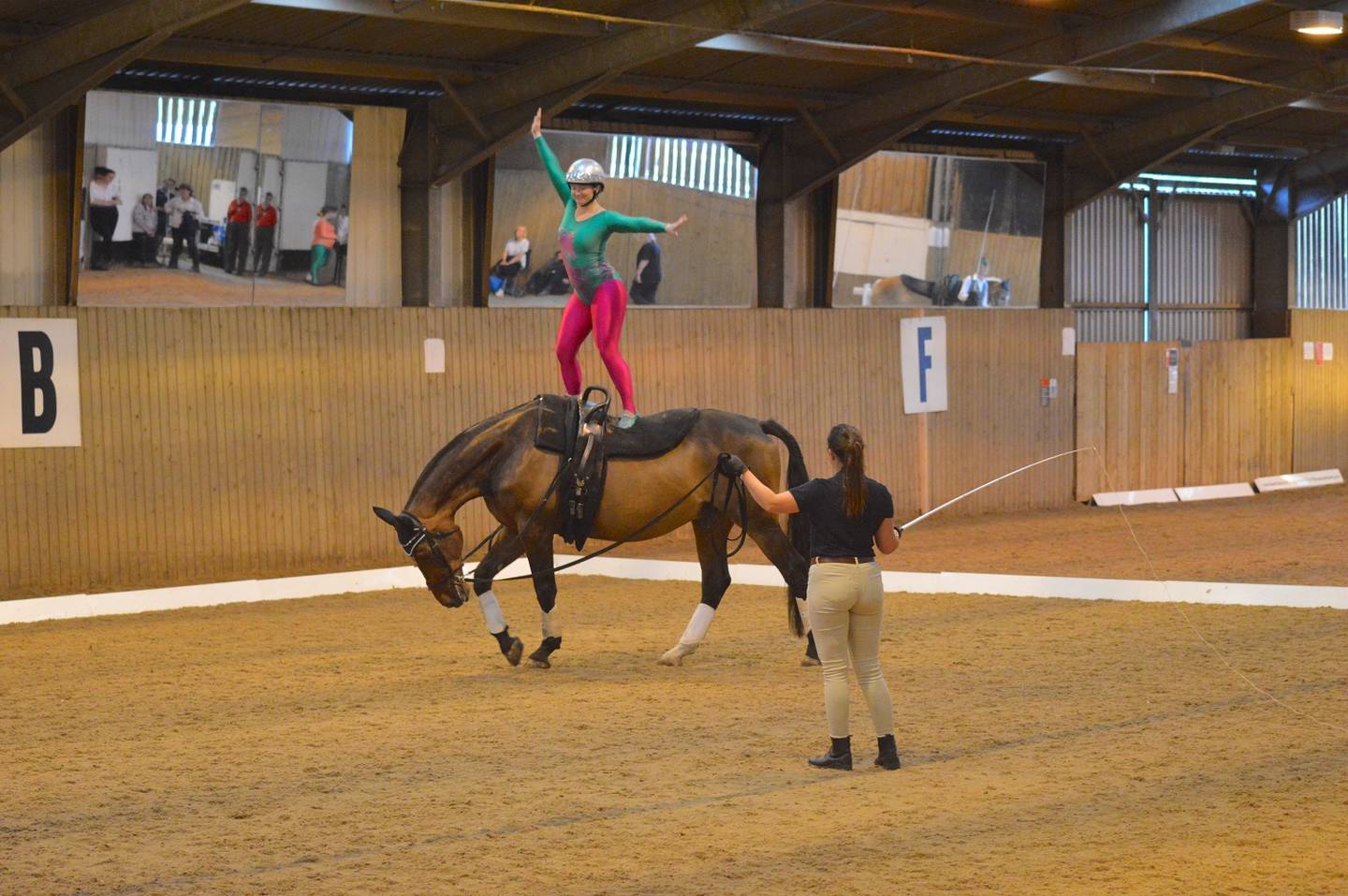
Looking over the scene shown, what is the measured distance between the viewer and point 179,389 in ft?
38.9

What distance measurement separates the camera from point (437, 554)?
7965 mm

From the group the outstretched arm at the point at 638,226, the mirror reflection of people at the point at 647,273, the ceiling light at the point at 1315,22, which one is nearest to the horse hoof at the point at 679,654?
the outstretched arm at the point at 638,226

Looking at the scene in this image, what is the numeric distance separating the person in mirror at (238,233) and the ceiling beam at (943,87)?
556 cm

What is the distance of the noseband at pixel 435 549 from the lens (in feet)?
25.8

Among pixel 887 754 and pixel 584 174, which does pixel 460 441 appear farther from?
pixel 887 754

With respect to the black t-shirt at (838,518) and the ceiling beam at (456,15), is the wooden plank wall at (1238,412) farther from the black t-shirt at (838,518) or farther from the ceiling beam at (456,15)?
the black t-shirt at (838,518)

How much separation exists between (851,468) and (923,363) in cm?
1056

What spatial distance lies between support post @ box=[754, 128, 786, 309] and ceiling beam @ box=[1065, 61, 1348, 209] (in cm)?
412

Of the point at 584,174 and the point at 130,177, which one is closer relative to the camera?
the point at 584,174

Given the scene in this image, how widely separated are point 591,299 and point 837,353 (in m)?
7.70

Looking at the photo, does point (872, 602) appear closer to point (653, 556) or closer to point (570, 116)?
point (653, 556)

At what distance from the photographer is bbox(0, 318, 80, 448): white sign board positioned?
1108cm

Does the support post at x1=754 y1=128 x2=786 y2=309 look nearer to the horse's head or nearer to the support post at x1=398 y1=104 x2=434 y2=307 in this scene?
the support post at x1=398 y1=104 x2=434 y2=307

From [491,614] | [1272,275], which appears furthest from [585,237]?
[1272,275]
